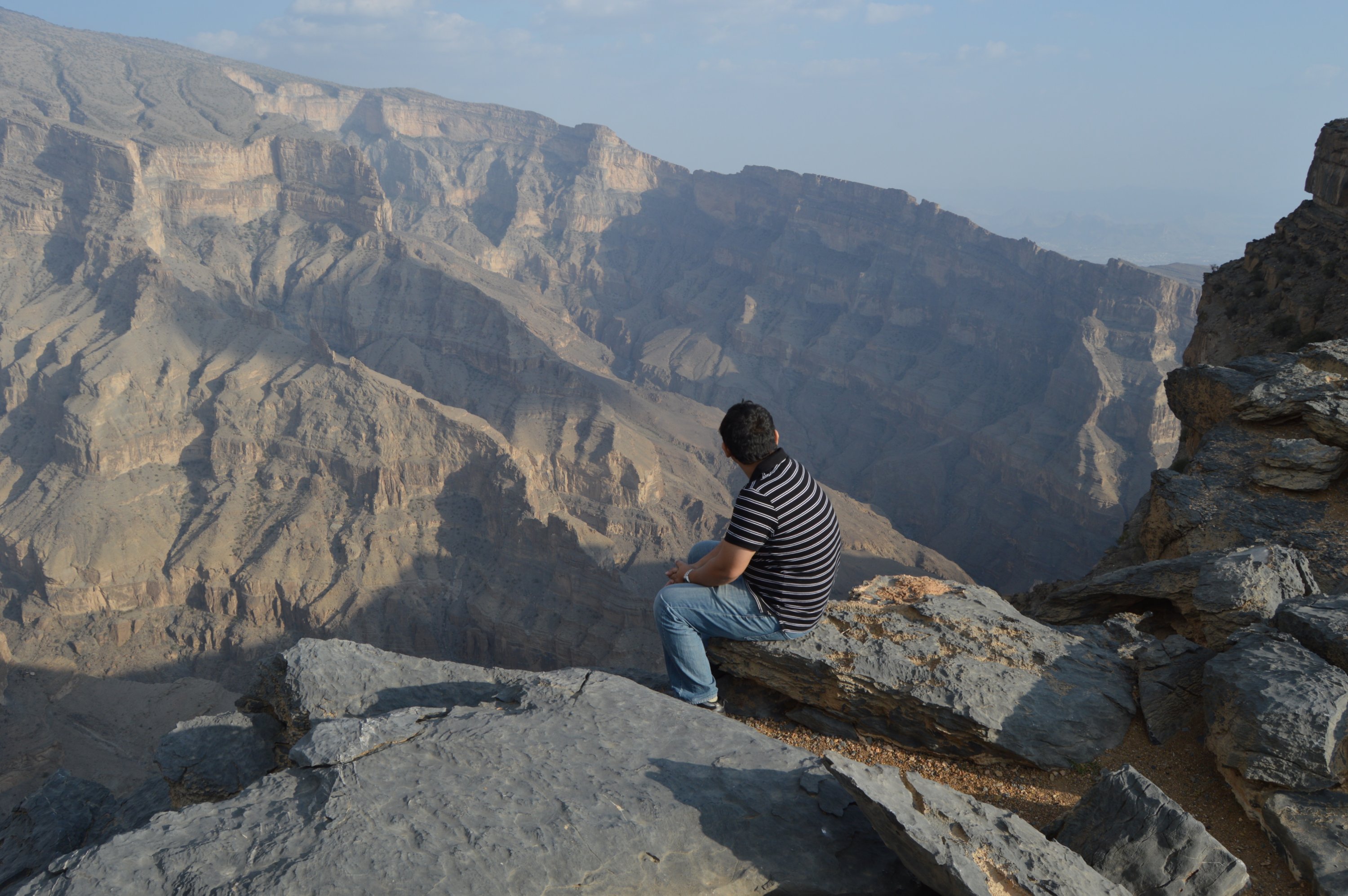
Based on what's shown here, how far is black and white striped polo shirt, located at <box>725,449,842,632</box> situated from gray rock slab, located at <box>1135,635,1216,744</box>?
110 inches

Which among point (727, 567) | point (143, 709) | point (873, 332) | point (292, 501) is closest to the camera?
point (727, 567)

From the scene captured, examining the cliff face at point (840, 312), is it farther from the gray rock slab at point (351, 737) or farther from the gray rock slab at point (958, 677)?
the gray rock slab at point (351, 737)

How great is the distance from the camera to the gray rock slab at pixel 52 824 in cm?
815

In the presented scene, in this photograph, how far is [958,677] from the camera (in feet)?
21.1

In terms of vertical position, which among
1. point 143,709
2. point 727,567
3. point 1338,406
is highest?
point 1338,406

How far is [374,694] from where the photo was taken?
6.57 metres

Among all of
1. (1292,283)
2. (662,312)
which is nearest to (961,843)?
(1292,283)

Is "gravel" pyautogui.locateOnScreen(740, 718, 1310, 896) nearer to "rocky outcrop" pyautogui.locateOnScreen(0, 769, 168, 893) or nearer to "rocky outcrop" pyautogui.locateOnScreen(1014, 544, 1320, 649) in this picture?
"rocky outcrop" pyautogui.locateOnScreen(1014, 544, 1320, 649)

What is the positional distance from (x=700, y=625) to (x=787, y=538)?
1.18 m

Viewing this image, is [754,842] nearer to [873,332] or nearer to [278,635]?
[278,635]

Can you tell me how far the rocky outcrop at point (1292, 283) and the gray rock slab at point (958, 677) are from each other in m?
13.7

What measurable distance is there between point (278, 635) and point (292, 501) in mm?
10154

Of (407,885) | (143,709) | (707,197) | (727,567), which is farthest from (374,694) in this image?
(707,197)

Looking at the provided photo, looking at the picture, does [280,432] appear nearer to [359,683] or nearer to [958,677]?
[359,683]
